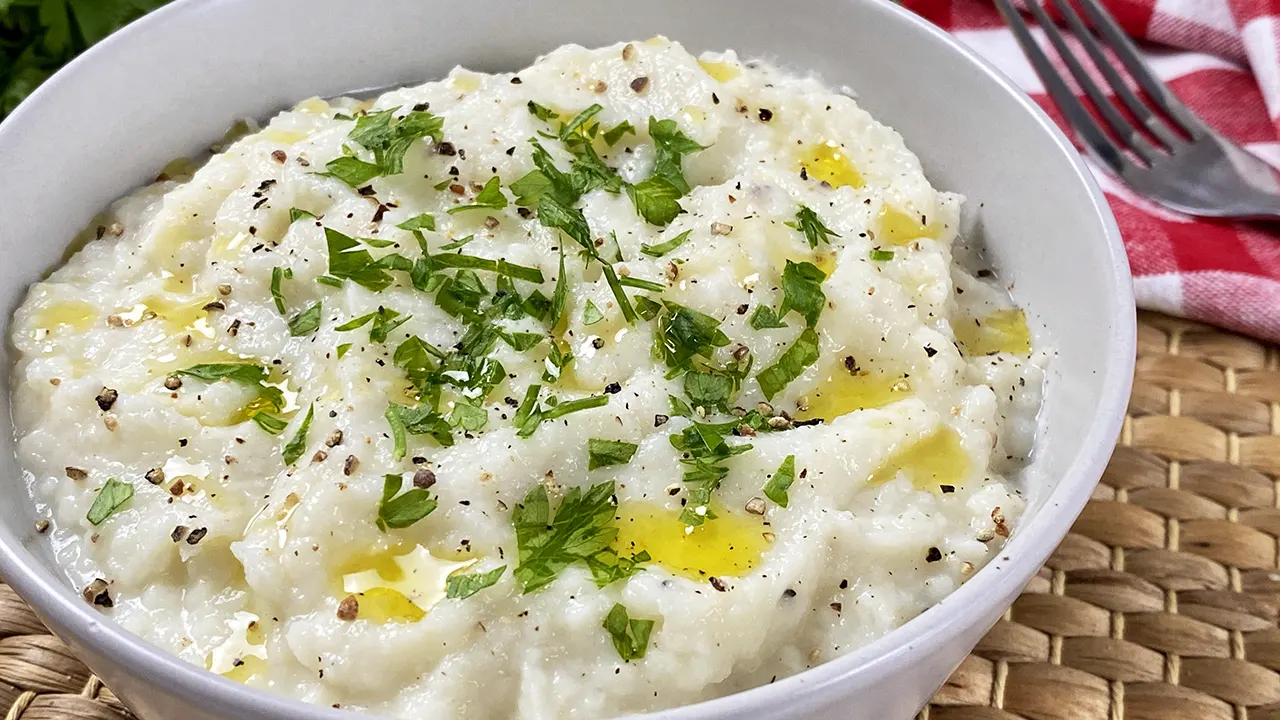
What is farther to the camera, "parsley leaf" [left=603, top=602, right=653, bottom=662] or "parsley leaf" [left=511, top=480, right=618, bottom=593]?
"parsley leaf" [left=511, top=480, right=618, bottom=593]

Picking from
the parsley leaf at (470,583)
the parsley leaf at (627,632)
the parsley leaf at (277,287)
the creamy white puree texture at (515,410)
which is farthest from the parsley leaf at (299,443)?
the parsley leaf at (627,632)

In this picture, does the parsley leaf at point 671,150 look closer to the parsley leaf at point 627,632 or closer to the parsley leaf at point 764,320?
the parsley leaf at point 764,320

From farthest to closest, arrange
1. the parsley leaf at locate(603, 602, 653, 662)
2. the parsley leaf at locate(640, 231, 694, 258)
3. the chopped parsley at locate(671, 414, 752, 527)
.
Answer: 1. the parsley leaf at locate(640, 231, 694, 258)
2. the chopped parsley at locate(671, 414, 752, 527)
3. the parsley leaf at locate(603, 602, 653, 662)

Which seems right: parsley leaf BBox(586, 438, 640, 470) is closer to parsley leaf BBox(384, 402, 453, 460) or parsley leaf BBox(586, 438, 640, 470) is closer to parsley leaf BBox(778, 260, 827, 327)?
parsley leaf BBox(384, 402, 453, 460)

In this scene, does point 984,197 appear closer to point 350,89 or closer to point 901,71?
point 901,71

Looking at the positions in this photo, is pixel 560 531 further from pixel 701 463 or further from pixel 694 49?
pixel 694 49

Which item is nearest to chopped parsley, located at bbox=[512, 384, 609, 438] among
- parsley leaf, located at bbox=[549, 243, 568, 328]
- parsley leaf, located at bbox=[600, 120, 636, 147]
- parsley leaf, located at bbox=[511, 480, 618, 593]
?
parsley leaf, located at bbox=[511, 480, 618, 593]

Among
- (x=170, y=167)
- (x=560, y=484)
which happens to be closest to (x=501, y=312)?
(x=560, y=484)
